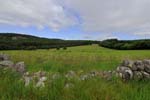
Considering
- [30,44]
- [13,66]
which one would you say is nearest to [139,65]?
[13,66]

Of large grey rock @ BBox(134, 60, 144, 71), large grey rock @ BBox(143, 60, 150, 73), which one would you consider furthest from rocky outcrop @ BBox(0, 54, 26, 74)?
large grey rock @ BBox(143, 60, 150, 73)

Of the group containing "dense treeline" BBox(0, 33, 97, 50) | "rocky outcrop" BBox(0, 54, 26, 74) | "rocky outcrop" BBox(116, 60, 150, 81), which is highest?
"rocky outcrop" BBox(0, 54, 26, 74)

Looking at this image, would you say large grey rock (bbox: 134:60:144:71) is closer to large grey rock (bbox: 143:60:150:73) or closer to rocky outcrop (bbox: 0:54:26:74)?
large grey rock (bbox: 143:60:150:73)

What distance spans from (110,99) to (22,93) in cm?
172

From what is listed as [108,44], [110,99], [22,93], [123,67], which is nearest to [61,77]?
[22,93]

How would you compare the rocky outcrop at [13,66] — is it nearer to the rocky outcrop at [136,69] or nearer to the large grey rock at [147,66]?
the rocky outcrop at [136,69]

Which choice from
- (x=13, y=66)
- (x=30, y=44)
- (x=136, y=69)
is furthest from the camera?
(x=30, y=44)

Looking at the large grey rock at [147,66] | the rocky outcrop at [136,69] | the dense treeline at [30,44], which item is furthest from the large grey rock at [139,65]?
the dense treeline at [30,44]

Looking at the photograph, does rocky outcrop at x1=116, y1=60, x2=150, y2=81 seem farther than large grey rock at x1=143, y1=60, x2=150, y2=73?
No

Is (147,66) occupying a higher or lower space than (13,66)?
lower

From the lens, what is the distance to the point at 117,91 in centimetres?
507

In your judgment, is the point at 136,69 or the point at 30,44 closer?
the point at 136,69

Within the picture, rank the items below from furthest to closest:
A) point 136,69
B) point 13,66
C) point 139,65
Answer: point 139,65
point 136,69
point 13,66

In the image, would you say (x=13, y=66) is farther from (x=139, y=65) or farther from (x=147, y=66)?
(x=147, y=66)
